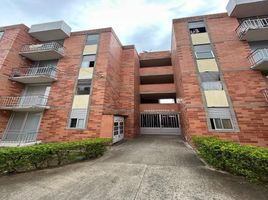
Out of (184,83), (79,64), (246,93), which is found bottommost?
(246,93)

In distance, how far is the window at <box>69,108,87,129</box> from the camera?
417 inches

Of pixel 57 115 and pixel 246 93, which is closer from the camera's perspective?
pixel 246 93

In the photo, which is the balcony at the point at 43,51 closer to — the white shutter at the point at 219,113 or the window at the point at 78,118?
the window at the point at 78,118

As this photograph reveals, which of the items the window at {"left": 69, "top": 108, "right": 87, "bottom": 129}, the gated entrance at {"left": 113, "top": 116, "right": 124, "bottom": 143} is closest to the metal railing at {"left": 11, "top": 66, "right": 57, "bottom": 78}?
the window at {"left": 69, "top": 108, "right": 87, "bottom": 129}

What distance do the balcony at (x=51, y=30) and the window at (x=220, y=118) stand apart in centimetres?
1573

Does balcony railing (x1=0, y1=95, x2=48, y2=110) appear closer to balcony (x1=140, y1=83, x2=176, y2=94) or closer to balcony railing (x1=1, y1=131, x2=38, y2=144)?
balcony railing (x1=1, y1=131, x2=38, y2=144)

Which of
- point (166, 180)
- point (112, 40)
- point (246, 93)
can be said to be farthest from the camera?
point (112, 40)

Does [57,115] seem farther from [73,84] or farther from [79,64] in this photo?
[79,64]

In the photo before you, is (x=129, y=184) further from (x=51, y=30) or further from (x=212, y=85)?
(x=51, y=30)

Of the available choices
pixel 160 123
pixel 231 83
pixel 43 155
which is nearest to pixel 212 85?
pixel 231 83

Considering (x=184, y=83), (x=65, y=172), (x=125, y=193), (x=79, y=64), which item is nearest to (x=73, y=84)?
(x=79, y=64)

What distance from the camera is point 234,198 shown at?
3.06m

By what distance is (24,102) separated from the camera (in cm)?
1195

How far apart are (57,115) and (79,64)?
5.27m
